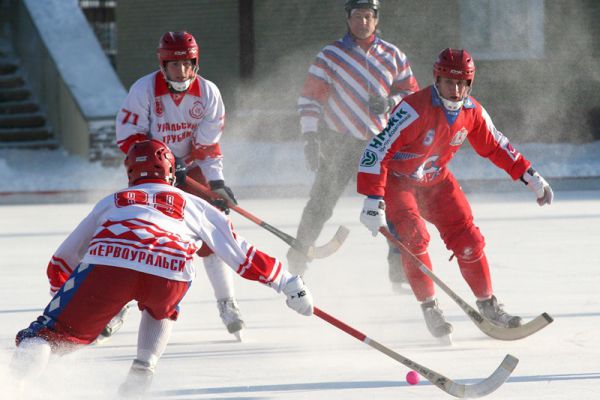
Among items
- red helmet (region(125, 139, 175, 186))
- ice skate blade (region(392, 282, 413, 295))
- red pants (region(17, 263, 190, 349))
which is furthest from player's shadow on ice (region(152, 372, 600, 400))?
ice skate blade (region(392, 282, 413, 295))

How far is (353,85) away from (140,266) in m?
3.19

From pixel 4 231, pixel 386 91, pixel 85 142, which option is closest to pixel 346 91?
pixel 386 91

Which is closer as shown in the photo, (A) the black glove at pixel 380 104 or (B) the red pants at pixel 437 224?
(B) the red pants at pixel 437 224

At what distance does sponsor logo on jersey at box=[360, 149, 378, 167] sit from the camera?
5320mm

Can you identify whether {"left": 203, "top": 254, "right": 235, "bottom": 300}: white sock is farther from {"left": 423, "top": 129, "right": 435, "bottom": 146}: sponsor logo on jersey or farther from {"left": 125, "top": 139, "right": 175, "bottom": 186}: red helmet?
{"left": 125, "top": 139, "right": 175, "bottom": 186}: red helmet

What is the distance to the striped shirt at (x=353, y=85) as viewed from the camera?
6.80 metres

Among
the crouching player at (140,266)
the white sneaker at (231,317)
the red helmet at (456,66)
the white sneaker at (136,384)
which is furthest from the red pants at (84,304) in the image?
the red helmet at (456,66)

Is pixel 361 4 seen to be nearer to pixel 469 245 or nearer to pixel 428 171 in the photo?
pixel 428 171

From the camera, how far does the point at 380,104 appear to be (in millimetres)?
6801

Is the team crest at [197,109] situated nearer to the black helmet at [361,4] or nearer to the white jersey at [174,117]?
the white jersey at [174,117]

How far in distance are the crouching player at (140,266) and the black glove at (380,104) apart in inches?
108

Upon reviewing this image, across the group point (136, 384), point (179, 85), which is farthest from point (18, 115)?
point (136, 384)

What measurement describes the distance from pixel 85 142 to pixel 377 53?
671 centimetres

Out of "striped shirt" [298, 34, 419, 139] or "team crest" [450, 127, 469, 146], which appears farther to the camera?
"striped shirt" [298, 34, 419, 139]
